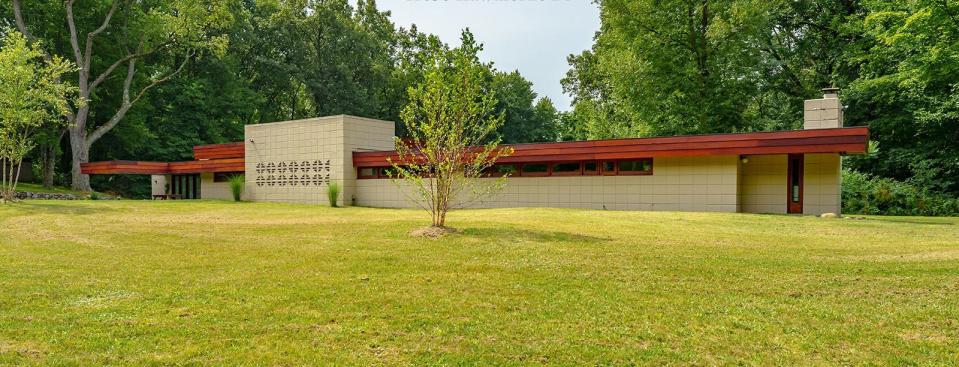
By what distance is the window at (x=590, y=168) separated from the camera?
23.5 m

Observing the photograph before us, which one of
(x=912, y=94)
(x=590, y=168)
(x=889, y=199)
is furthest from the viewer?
(x=912, y=94)

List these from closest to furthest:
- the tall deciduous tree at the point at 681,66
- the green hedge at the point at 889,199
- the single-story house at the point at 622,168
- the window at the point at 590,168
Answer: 1. the single-story house at the point at 622,168
2. the window at the point at 590,168
3. the green hedge at the point at 889,199
4. the tall deciduous tree at the point at 681,66

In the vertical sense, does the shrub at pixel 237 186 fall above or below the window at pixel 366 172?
below

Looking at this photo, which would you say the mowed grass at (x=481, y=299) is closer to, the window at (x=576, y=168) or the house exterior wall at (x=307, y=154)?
the window at (x=576, y=168)

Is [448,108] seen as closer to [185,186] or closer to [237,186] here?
[237,186]

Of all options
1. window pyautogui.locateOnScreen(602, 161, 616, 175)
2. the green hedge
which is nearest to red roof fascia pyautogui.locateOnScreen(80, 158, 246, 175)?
window pyautogui.locateOnScreen(602, 161, 616, 175)

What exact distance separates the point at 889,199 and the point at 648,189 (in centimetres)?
1057

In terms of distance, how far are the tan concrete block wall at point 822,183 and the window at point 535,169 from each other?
930cm

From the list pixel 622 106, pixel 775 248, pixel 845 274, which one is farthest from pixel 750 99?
pixel 845 274

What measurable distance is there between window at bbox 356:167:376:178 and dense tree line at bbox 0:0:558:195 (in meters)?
16.9

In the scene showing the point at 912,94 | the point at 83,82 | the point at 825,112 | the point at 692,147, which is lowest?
the point at 692,147

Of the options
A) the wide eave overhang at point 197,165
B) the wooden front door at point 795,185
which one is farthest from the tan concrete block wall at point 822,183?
the wide eave overhang at point 197,165

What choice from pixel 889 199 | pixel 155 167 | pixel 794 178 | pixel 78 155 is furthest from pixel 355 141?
pixel 889 199

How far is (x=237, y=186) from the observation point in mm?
31250
